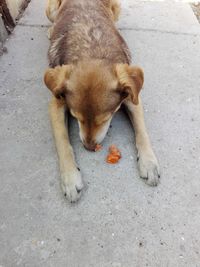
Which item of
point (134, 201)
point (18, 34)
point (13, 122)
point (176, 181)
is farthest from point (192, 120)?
point (18, 34)

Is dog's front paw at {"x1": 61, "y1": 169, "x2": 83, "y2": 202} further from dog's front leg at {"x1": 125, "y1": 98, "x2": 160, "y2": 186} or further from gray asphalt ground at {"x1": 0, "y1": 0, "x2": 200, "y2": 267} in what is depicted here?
dog's front leg at {"x1": 125, "y1": 98, "x2": 160, "y2": 186}

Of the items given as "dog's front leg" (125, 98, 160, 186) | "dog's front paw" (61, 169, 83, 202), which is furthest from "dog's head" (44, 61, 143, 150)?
"dog's front leg" (125, 98, 160, 186)

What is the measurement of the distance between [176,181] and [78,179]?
101 cm

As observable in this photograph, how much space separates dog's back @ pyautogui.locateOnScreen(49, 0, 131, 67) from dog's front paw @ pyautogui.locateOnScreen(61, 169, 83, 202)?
1.16 m

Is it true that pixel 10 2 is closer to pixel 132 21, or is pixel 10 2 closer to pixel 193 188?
pixel 132 21

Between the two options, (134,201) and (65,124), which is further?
(65,124)

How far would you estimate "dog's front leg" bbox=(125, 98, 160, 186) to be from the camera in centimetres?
354

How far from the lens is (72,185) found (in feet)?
11.2

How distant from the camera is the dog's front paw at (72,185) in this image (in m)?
3.36

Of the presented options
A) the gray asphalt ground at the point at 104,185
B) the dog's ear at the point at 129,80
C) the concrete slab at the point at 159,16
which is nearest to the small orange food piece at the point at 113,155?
the gray asphalt ground at the point at 104,185

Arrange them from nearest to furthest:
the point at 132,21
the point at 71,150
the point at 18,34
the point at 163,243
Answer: the point at 163,243 < the point at 71,150 < the point at 18,34 < the point at 132,21

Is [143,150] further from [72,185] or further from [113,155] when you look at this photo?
[72,185]

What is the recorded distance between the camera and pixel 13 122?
13.5 ft

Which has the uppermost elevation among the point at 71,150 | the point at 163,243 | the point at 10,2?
the point at 10,2
